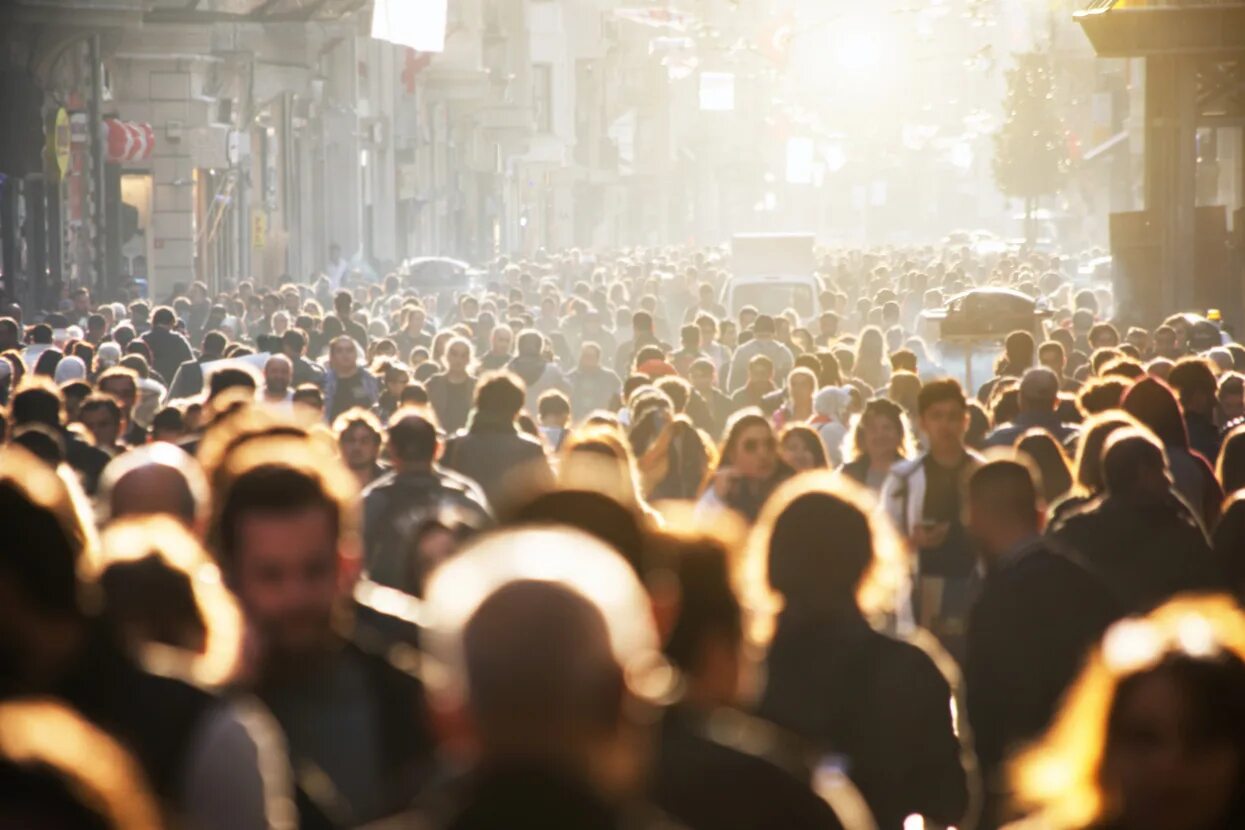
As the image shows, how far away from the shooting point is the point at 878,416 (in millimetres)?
11758

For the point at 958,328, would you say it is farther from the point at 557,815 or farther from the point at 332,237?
the point at 332,237

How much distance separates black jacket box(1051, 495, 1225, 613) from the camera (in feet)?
27.6

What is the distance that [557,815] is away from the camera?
2936 millimetres

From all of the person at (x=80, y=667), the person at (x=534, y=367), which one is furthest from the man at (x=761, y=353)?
the person at (x=80, y=667)

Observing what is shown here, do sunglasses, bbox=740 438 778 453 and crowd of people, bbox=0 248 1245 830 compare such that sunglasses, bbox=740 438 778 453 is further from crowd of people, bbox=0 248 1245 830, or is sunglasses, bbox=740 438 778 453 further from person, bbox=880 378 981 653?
person, bbox=880 378 981 653

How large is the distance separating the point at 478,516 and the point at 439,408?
9382mm

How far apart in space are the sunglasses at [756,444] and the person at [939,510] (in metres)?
0.59

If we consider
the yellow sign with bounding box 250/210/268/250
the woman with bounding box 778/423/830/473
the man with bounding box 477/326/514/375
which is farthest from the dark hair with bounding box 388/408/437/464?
the yellow sign with bounding box 250/210/268/250

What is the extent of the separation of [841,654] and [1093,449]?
3.79m

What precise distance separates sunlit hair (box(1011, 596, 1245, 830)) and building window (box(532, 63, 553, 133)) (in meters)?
98.0

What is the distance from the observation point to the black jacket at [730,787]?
4152 mm

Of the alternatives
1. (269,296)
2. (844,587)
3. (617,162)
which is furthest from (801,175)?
(844,587)

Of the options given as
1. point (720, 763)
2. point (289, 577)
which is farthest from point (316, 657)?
point (720, 763)

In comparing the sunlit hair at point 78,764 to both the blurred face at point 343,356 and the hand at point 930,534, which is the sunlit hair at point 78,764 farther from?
the blurred face at point 343,356
